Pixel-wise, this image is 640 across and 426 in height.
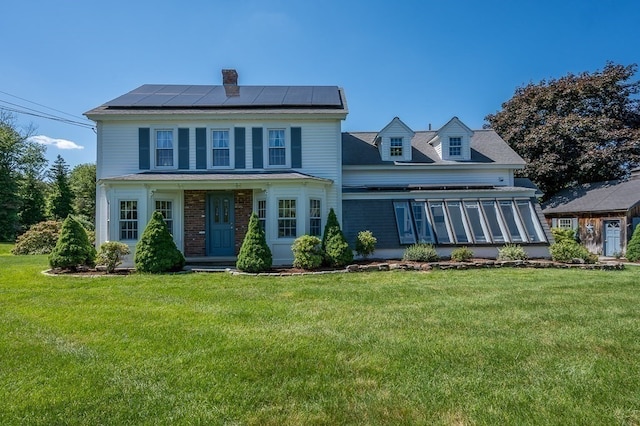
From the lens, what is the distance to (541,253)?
Result: 513 inches

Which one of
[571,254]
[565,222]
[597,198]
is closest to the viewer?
[571,254]

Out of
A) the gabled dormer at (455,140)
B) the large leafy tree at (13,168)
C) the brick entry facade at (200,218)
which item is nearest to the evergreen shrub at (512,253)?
the gabled dormer at (455,140)

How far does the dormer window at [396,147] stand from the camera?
52.0ft

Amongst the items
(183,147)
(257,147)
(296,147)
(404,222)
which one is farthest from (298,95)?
(404,222)

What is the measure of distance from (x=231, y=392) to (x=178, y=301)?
4.25 m

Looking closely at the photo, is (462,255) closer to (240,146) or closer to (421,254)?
(421,254)

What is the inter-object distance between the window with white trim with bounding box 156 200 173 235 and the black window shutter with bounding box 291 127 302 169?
485 cm

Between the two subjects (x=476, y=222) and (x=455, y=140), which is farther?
(x=455, y=140)

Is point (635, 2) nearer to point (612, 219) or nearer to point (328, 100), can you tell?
point (612, 219)

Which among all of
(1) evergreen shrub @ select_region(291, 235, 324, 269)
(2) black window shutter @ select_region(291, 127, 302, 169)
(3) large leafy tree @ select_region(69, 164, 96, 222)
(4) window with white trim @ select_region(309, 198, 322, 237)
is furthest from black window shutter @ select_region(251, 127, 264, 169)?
(3) large leafy tree @ select_region(69, 164, 96, 222)

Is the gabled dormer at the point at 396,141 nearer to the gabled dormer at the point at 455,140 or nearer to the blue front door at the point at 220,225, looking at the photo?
the gabled dormer at the point at 455,140

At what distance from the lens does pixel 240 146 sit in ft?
44.2

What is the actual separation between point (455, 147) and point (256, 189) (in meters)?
9.31

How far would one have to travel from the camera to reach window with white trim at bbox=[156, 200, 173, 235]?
12789 mm
